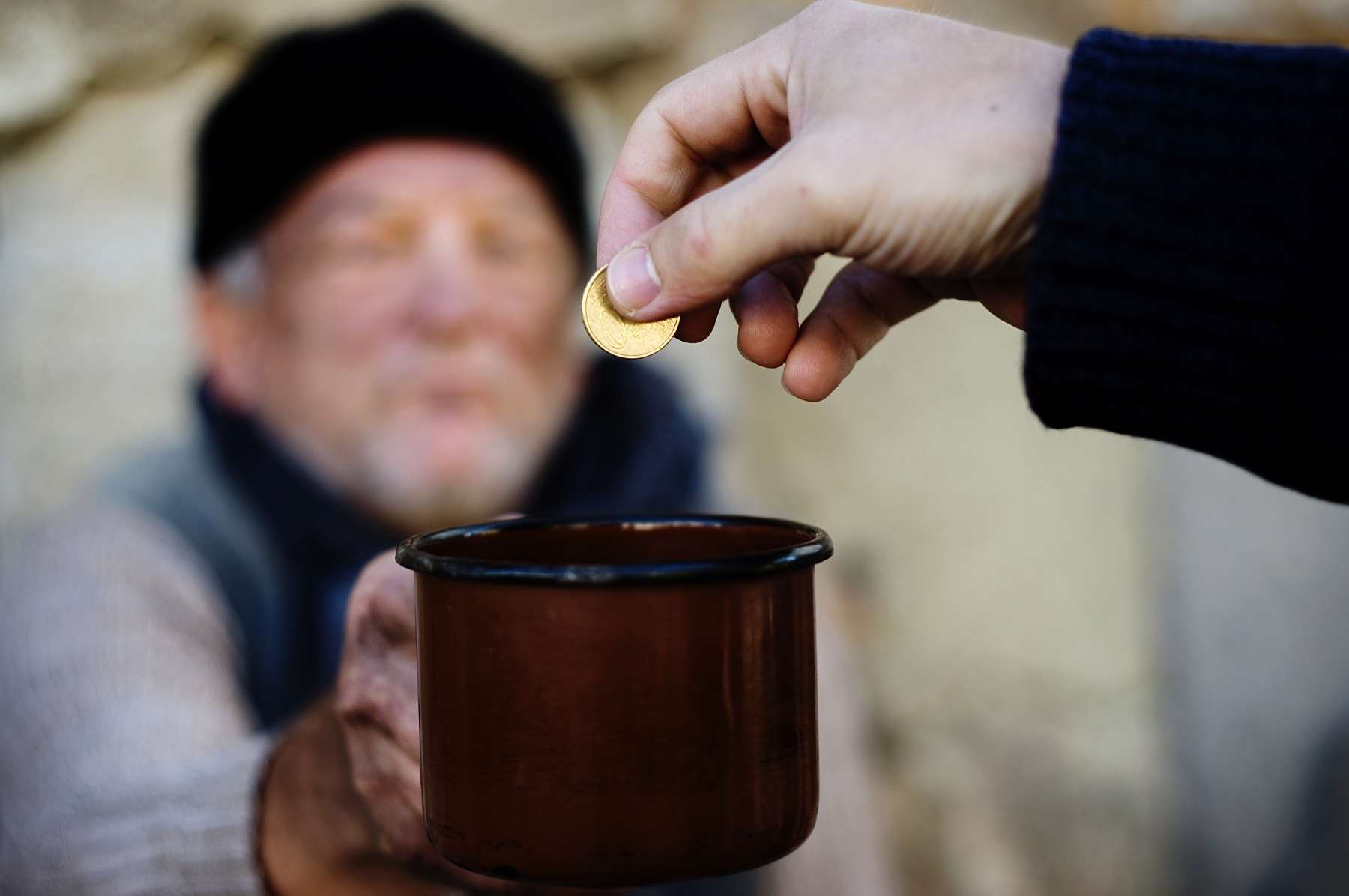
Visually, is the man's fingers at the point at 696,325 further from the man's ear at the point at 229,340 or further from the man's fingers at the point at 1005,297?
the man's ear at the point at 229,340

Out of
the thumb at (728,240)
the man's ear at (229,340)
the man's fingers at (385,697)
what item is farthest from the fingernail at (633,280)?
the man's ear at (229,340)

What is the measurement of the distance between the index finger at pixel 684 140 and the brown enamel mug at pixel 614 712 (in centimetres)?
27

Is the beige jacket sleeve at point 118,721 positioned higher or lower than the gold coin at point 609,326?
lower

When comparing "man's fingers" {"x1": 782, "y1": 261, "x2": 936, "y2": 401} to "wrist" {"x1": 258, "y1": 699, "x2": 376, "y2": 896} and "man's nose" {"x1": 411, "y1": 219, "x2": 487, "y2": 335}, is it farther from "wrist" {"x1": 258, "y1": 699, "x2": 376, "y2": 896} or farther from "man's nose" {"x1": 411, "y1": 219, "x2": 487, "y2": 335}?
"man's nose" {"x1": 411, "y1": 219, "x2": 487, "y2": 335}

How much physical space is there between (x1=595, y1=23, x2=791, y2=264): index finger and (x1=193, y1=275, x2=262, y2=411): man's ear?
52.0 inches

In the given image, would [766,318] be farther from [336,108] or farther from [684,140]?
[336,108]

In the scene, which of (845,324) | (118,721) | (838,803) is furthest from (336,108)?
(838,803)

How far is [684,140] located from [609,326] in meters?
0.16

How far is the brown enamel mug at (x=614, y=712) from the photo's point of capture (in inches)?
25.0

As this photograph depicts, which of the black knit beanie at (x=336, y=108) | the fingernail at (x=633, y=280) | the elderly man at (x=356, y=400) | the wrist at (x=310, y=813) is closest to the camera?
the fingernail at (x=633, y=280)

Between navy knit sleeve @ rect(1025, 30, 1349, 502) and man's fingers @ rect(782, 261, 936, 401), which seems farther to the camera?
man's fingers @ rect(782, 261, 936, 401)

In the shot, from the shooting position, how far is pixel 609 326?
0.77 meters

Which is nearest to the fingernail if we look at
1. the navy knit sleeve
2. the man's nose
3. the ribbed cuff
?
the navy knit sleeve

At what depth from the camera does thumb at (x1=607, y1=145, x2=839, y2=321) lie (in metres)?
0.67
